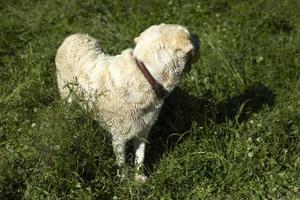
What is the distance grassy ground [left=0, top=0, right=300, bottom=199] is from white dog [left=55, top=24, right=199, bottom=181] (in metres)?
0.15

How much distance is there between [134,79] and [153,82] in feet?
0.44

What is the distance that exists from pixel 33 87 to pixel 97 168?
4.85 ft

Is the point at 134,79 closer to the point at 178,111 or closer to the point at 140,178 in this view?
the point at 140,178

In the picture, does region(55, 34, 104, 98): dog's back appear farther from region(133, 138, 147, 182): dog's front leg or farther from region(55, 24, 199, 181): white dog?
region(133, 138, 147, 182): dog's front leg

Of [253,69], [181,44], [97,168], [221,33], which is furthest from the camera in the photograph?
[221,33]

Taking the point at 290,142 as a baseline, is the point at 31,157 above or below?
above

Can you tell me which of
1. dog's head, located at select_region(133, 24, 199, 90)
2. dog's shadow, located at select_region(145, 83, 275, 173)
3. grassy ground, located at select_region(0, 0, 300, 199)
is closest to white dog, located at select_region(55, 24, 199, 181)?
dog's head, located at select_region(133, 24, 199, 90)

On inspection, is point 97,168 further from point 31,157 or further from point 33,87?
point 33,87

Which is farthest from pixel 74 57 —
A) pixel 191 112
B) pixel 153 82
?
pixel 191 112

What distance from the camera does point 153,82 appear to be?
399 cm

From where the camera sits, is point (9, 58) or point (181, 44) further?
point (9, 58)

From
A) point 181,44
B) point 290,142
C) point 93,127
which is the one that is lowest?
point 290,142

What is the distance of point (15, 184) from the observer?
14.0ft

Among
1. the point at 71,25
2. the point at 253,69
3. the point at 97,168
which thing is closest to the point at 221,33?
→ the point at 253,69
